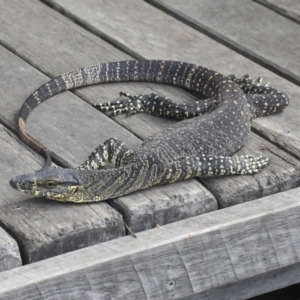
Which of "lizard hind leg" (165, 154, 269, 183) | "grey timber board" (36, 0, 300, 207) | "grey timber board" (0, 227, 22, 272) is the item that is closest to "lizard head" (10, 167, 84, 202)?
"grey timber board" (0, 227, 22, 272)

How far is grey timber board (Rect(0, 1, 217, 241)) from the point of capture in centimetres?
604

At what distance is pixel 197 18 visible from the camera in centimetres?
885

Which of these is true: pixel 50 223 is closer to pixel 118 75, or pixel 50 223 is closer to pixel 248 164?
pixel 248 164

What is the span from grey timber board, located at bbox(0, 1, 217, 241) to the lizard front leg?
68 mm

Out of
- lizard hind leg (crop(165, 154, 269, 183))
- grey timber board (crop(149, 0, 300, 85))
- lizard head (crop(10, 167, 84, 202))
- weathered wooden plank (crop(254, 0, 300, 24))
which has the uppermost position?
weathered wooden plank (crop(254, 0, 300, 24))

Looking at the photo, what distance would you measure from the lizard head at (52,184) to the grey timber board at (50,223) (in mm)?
73

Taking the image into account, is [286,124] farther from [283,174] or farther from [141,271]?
[141,271]

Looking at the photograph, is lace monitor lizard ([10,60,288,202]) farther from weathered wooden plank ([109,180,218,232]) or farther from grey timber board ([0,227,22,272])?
grey timber board ([0,227,22,272])

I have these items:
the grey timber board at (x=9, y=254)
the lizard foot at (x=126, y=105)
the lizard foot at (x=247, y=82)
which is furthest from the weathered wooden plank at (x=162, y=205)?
the lizard foot at (x=247, y=82)

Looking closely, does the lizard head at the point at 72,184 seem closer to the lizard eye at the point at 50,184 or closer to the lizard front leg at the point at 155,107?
the lizard eye at the point at 50,184

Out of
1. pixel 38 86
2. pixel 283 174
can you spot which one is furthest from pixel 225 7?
pixel 283 174

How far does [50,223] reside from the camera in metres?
A: 5.55

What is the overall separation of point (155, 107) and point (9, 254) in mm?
2277

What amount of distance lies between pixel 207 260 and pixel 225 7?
417cm
